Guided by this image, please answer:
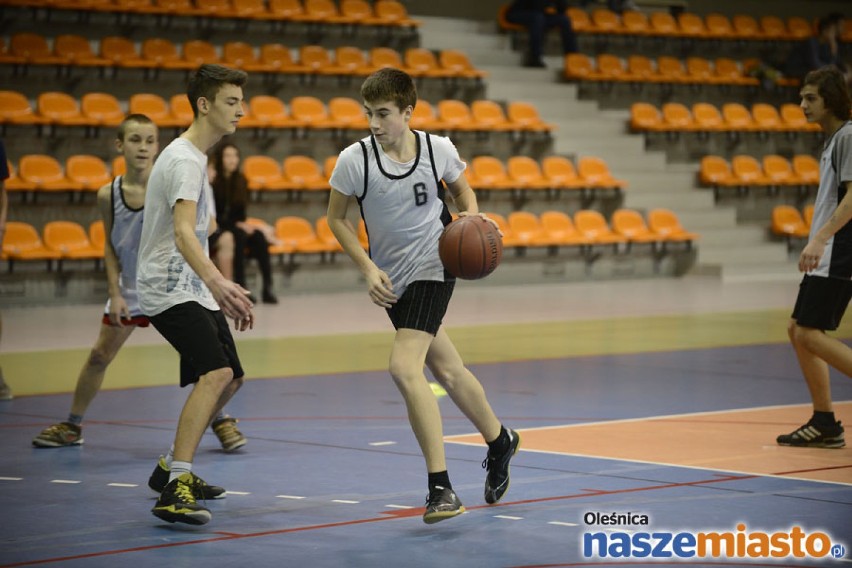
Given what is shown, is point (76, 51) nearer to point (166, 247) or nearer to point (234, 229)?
point (234, 229)

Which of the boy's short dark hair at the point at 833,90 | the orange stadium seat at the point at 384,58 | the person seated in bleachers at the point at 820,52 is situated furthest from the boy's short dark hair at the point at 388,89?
the person seated in bleachers at the point at 820,52

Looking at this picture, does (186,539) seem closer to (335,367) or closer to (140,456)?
(140,456)

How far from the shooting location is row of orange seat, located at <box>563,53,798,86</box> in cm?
2156

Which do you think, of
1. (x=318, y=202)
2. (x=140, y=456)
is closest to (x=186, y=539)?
(x=140, y=456)

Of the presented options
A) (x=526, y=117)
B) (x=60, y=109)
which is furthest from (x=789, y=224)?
(x=60, y=109)

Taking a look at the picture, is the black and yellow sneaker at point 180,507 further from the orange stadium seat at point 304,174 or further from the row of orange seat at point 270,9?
the row of orange seat at point 270,9

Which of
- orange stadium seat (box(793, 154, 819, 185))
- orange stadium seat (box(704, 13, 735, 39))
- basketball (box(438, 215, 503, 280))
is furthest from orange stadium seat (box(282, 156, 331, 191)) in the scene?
basketball (box(438, 215, 503, 280))

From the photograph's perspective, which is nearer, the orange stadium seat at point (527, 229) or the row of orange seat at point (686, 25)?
the orange stadium seat at point (527, 229)

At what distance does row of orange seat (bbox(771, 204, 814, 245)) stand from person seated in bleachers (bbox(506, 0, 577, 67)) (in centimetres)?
422

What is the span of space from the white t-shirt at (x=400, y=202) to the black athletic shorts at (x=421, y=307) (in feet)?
0.11

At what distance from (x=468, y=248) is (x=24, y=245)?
10.4 meters

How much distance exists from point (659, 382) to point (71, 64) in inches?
398

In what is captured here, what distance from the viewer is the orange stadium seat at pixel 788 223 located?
1973cm

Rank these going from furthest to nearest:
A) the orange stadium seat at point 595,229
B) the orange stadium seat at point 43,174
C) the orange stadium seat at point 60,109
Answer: the orange stadium seat at point 595,229, the orange stadium seat at point 60,109, the orange stadium seat at point 43,174
